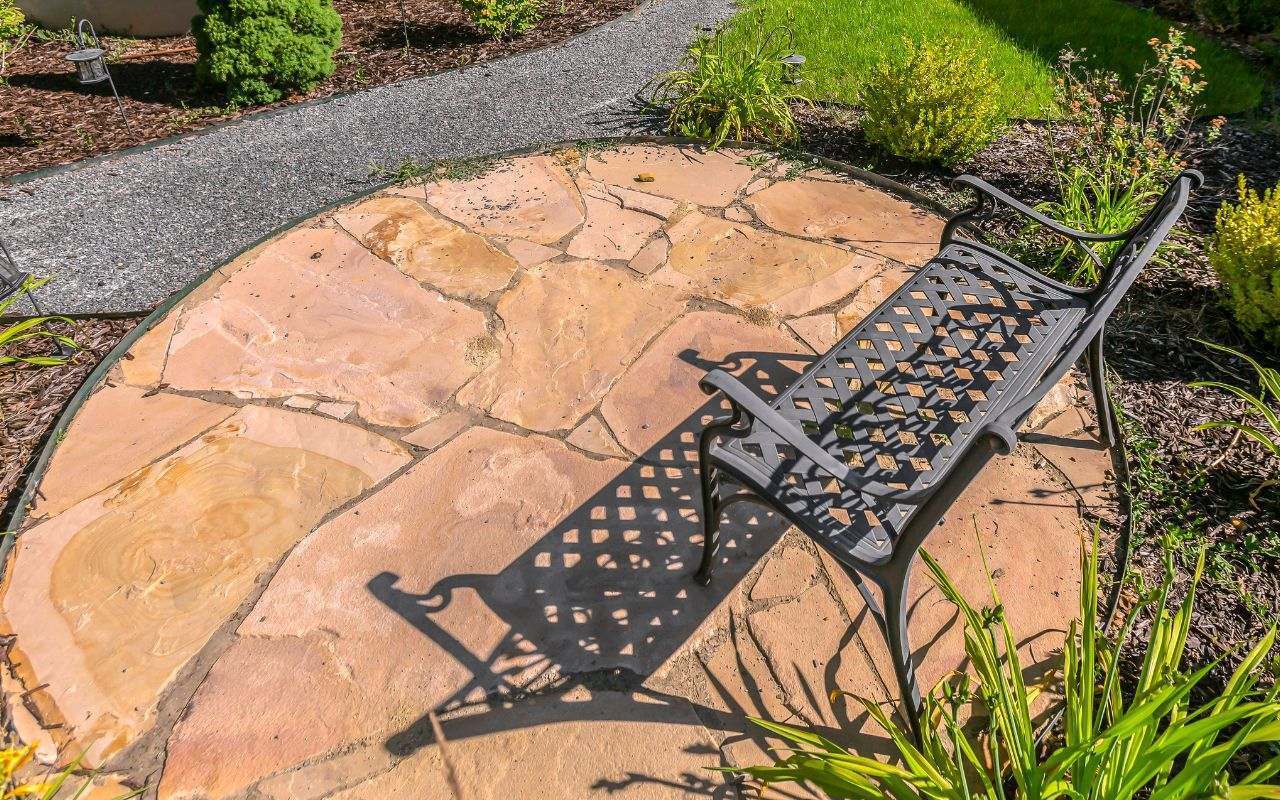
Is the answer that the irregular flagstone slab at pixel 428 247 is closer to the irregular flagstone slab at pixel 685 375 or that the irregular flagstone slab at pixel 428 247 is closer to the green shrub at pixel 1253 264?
the irregular flagstone slab at pixel 685 375

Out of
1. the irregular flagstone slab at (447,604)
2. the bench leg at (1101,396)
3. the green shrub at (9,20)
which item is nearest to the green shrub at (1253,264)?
the bench leg at (1101,396)

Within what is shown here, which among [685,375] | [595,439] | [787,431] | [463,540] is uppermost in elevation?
[787,431]

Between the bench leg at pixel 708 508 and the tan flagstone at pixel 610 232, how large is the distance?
5.92ft

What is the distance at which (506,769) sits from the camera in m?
1.85

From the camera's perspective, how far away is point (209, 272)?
3486 mm

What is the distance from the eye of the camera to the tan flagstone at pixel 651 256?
11.5 ft

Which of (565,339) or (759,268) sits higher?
(759,268)

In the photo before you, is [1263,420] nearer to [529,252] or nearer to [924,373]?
[924,373]

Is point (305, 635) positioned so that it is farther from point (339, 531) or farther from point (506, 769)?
point (506, 769)

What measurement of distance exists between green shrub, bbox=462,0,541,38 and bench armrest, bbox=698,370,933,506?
5406mm

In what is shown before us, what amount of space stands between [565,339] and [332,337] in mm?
1017

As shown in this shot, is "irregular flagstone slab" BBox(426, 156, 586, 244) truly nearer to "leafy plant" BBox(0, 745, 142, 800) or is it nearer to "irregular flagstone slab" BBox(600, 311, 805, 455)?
"irregular flagstone slab" BBox(600, 311, 805, 455)

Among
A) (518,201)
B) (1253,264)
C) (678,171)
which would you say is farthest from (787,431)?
(678,171)

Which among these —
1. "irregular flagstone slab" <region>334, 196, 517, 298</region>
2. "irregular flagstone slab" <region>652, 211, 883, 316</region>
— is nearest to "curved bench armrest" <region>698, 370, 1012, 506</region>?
"irregular flagstone slab" <region>652, 211, 883, 316</region>
